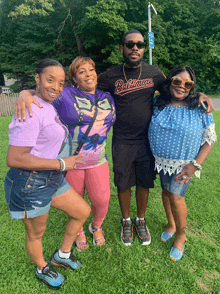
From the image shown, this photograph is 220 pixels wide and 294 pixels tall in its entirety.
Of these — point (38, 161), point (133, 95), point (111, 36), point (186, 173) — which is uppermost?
point (111, 36)

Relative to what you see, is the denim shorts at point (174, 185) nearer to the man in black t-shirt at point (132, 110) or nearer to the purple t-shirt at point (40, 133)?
the man in black t-shirt at point (132, 110)

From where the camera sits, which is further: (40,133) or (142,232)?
(142,232)

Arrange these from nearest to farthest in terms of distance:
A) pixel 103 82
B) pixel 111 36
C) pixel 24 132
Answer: pixel 24 132 < pixel 103 82 < pixel 111 36

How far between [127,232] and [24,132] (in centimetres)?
207

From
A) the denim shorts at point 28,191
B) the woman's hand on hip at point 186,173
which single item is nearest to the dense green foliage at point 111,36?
the woman's hand on hip at point 186,173

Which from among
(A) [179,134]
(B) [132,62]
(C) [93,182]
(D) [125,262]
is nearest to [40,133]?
(C) [93,182]

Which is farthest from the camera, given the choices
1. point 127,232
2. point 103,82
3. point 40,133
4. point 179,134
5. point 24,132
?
point 127,232

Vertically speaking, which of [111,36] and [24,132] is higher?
[111,36]

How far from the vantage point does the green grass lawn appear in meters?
2.21

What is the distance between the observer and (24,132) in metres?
1.53

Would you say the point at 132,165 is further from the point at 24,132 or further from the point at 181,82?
the point at 24,132

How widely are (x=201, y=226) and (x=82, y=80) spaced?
108 inches

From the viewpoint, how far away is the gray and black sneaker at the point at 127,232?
2.81 metres

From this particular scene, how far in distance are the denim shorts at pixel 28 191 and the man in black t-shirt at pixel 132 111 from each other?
111 centimetres
